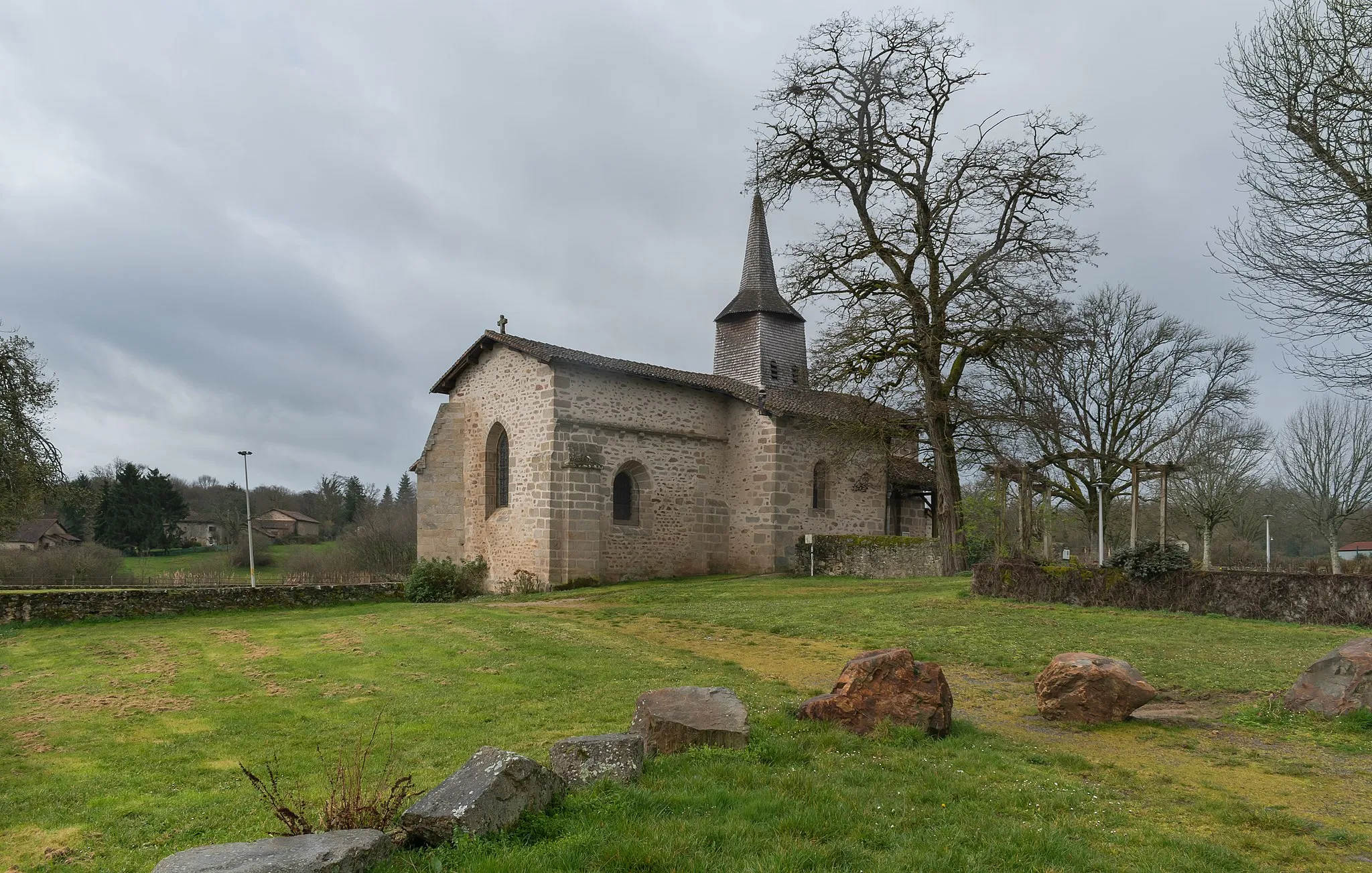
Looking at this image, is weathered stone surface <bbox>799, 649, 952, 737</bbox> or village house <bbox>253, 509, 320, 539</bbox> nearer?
weathered stone surface <bbox>799, 649, 952, 737</bbox>

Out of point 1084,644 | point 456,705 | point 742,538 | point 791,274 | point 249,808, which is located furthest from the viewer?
point 742,538

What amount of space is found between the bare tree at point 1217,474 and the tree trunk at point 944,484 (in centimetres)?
1565

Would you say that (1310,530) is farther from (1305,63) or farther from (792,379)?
(1305,63)

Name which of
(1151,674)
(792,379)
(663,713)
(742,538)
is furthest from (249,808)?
(792,379)

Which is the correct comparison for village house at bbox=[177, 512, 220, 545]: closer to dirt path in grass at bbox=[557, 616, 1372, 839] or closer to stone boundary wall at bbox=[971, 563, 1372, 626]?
stone boundary wall at bbox=[971, 563, 1372, 626]

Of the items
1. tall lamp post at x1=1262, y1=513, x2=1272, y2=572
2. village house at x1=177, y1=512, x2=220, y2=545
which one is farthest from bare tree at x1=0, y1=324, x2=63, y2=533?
village house at x1=177, y1=512, x2=220, y2=545

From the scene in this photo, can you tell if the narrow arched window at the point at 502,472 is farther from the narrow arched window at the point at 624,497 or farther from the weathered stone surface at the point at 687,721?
the weathered stone surface at the point at 687,721

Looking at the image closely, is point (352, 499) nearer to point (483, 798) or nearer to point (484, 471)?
point (484, 471)

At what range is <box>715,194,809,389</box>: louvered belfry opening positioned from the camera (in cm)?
3088

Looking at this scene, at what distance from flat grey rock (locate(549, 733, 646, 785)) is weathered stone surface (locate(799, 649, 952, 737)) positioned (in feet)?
7.13

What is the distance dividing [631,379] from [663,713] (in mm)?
19125

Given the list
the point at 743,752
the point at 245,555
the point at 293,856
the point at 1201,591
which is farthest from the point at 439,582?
the point at 245,555

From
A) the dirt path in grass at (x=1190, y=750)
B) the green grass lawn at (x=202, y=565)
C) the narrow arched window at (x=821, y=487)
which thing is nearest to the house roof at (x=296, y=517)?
the green grass lawn at (x=202, y=565)

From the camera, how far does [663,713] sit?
641 cm
